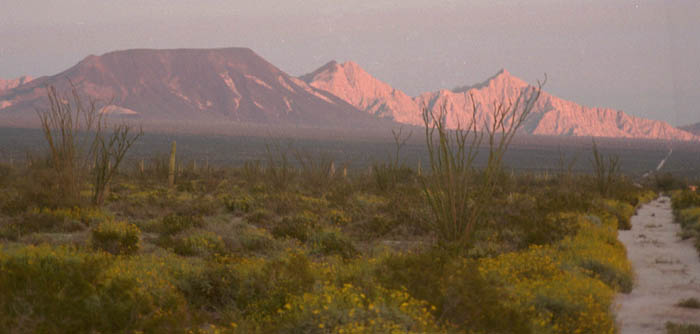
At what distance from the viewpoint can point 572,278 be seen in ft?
26.2

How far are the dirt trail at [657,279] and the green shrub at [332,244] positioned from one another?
4536mm

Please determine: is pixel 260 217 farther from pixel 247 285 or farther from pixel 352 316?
pixel 352 316

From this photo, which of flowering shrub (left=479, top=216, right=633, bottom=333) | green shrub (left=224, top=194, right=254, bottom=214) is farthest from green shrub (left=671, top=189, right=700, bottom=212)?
green shrub (left=224, top=194, right=254, bottom=214)

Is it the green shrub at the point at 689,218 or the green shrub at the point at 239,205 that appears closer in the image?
the green shrub at the point at 689,218

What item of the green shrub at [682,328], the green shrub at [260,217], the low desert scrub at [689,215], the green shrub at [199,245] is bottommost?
the green shrub at [260,217]

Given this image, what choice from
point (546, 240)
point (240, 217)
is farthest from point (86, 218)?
point (546, 240)

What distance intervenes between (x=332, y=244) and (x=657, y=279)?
5.58m

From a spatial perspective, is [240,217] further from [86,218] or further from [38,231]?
[38,231]

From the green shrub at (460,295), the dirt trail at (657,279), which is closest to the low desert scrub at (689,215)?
the dirt trail at (657,279)

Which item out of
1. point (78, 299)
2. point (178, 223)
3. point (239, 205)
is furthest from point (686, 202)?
point (78, 299)

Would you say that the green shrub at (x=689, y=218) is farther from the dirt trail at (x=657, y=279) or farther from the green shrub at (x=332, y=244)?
the green shrub at (x=332, y=244)

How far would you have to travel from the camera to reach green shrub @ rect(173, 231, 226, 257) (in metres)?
10.0

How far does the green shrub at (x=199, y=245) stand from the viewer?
1001 centimetres

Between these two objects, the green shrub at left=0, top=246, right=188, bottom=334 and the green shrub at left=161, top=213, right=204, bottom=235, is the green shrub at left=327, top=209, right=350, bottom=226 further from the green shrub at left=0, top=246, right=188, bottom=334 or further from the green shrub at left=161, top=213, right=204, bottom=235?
the green shrub at left=0, top=246, right=188, bottom=334
